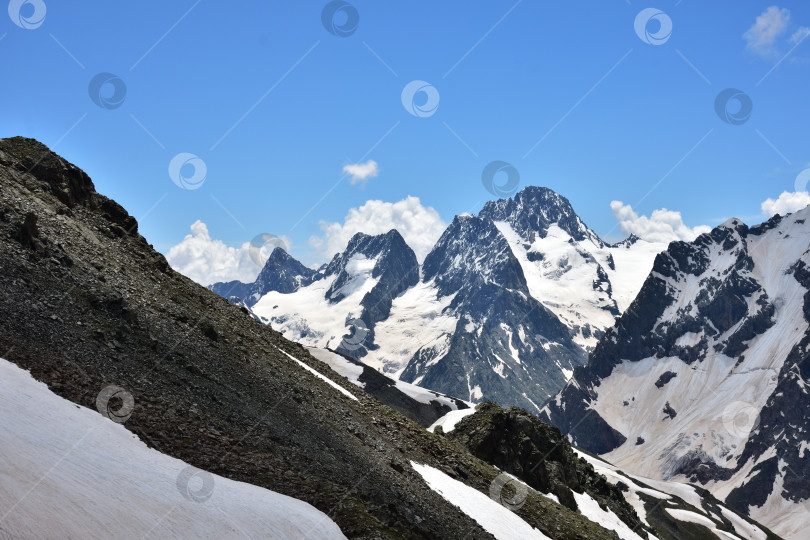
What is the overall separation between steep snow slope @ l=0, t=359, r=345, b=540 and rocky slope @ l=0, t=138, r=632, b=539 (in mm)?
895

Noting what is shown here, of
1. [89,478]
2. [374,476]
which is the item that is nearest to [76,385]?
[89,478]

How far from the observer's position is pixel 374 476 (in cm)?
3959

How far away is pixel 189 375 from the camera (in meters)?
41.1

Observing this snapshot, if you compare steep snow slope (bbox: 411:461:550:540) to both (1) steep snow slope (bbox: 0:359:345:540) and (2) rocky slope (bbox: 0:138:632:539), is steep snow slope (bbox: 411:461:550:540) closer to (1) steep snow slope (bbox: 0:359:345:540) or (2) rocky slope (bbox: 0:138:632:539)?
(2) rocky slope (bbox: 0:138:632:539)

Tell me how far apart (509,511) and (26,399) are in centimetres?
3823

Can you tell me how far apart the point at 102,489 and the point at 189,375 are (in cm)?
1575

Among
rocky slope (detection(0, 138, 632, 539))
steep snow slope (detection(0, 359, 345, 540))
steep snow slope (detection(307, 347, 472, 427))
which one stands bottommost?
steep snow slope (detection(0, 359, 345, 540))

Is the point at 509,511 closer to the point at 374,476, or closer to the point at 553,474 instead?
the point at 374,476

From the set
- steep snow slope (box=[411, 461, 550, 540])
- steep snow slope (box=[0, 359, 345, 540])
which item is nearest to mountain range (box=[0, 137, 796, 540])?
steep snow slope (box=[0, 359, 345, 540])

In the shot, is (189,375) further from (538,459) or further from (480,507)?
(538,459)

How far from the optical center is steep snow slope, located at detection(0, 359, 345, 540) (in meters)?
23.1

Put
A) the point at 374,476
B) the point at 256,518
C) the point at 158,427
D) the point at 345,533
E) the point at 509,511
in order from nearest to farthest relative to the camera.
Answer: the point at 256,518, the point at 345,533, the point at 158,427, the point at 374,476, the point at 509,511

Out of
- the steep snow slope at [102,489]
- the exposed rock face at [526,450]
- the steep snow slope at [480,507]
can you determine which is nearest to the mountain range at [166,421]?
the steep snow slope at [102,489]

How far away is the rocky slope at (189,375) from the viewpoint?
108 feet
